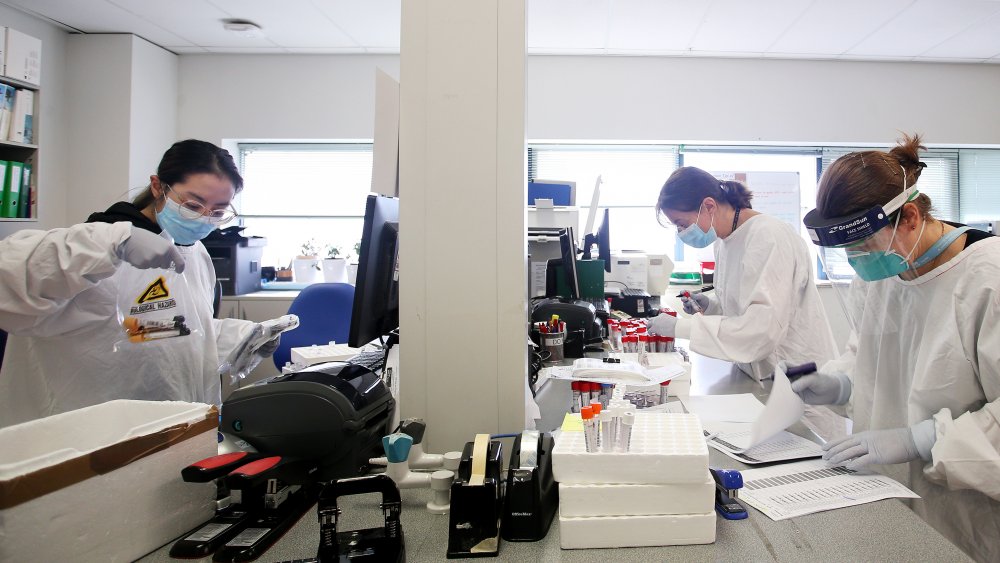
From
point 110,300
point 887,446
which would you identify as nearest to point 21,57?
point 110,300

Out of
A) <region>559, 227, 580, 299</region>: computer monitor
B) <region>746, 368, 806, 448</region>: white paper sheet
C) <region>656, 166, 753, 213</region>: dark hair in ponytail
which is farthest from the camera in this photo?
<region>559, 227, 580, 299</region>: computer monitor

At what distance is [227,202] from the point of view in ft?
5.48

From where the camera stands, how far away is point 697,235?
2186 millimetres

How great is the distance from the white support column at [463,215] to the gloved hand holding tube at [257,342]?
2.79 feet

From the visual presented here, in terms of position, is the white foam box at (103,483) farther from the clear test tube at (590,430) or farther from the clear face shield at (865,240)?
the clear face shield at (865,240)

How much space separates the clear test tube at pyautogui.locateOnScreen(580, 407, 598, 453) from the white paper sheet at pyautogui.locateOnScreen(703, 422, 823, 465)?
1.51 ft

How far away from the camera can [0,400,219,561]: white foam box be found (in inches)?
25.0

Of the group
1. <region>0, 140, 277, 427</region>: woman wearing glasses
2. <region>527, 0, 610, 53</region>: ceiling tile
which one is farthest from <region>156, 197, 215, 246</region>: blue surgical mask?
<region>527, 0, 610, 53</region>: ceiling tile

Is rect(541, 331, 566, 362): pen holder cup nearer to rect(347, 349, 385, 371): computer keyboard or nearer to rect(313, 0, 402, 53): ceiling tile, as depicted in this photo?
rect(347, 349, 385, 371): computer keyboard

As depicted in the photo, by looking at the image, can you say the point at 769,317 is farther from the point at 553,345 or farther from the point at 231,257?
the point at 231,257

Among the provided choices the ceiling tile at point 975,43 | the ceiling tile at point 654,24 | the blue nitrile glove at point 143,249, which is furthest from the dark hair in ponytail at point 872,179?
the ceiling tile at point 975,43

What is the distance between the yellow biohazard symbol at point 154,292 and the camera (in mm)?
1521

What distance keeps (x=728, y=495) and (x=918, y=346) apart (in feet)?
2.30

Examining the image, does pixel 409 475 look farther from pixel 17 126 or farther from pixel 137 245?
pixel 17 126
